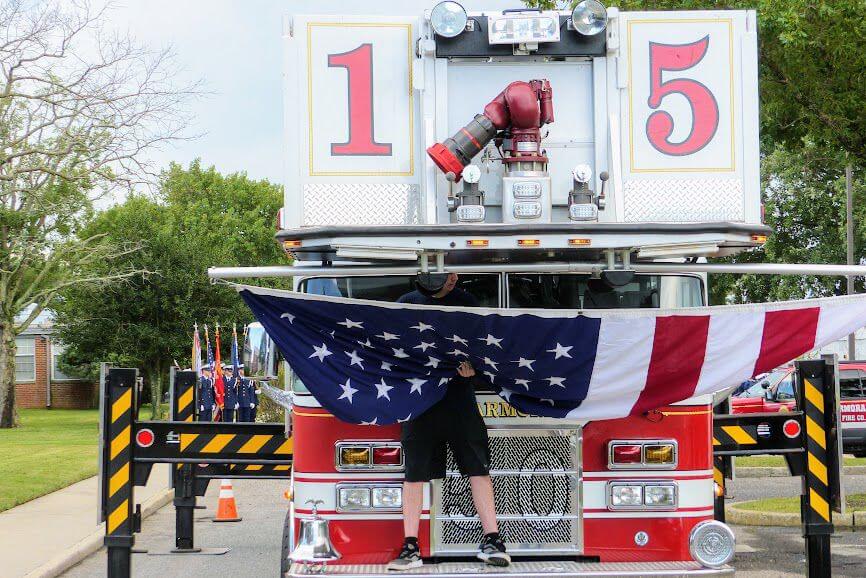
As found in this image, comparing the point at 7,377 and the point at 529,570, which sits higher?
the point at 529,570

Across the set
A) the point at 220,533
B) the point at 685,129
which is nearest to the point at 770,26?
the point at 685,129

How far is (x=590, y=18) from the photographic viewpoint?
739 cm

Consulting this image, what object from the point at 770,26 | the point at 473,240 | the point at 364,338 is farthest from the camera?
the point at 770,26

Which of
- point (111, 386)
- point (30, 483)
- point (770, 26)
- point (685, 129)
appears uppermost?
point (770, 26)

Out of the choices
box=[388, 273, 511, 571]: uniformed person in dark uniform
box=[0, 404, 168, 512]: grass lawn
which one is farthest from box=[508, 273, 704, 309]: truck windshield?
box=[0, 404, 168, 512]: grass lawn

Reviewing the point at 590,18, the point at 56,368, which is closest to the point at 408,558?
the point at 590,18

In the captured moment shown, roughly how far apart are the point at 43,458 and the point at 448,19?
64.4 ft

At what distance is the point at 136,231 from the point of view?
138 ft

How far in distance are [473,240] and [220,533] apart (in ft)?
26.8

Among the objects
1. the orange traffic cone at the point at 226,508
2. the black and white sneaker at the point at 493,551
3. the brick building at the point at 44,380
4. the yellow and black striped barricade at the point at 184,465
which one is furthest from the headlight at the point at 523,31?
the brick building at the point at 44,380

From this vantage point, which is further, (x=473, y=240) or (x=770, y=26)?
(x=770, y=26)

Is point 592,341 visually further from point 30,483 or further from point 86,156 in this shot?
point 86,156

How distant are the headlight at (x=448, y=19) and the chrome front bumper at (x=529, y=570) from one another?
126 inches

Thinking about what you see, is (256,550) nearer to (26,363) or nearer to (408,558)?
(408,558)
